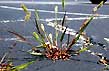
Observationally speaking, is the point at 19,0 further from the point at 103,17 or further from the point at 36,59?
the point at 36,59

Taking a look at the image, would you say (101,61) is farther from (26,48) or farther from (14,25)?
(14,25)

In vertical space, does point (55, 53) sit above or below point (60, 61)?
above

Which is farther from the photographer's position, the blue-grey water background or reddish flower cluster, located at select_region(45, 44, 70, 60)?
reddish flower cluster, located at select_region(45, 44, 70, 60)

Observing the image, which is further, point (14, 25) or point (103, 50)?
point (14, 25)

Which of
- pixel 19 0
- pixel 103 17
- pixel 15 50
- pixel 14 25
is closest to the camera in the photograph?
pixel 15 50

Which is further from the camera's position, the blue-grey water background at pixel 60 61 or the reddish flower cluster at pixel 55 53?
the reddish flower cluster at pixel 55 53

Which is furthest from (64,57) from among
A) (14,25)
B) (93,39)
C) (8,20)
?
(8,20)

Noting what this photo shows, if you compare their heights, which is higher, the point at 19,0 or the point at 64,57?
the point at 19,0

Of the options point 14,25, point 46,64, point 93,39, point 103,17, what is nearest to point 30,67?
point 46,64

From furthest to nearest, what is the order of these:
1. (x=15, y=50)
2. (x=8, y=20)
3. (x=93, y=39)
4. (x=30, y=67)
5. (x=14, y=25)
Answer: (x=8, y=20), (x=14, y=25), (x=93, y=39), (x=15, y=50), (x=30, y=67)
